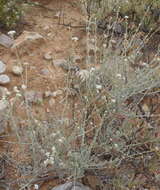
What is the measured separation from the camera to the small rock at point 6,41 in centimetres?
361

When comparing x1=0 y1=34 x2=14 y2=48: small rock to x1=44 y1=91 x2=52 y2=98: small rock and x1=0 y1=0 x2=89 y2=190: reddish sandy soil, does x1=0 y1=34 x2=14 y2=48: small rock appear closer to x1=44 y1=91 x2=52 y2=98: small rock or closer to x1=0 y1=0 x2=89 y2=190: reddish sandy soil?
x1=0 y1=0 x2=89 y2=190: reddish sandy soil

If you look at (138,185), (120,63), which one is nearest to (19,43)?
(120,63)

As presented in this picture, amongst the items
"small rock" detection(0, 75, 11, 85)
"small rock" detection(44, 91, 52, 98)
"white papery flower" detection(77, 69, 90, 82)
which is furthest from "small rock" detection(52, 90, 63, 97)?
"small rock" detection(0, 75, 11, 85)

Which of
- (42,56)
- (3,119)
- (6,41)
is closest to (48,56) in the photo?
(42,56)

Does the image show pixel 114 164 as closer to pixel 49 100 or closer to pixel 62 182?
pixel 62 182

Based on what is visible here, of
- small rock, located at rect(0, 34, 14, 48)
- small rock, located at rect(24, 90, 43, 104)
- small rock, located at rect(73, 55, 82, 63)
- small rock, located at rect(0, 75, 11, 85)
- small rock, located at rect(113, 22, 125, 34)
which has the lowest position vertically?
small rock, located at rect(24, 90, 43, 104)

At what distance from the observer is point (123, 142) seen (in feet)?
9.45

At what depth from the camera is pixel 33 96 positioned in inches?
127

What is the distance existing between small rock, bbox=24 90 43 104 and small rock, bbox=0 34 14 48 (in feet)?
1.89

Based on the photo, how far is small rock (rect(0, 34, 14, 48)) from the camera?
3613 mm

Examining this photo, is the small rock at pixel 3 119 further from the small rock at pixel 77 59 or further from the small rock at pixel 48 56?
the small rock at pixel 77 59

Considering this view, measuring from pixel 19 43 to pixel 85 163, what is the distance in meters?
1.40

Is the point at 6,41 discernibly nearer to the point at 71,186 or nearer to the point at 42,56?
the point at 42,56

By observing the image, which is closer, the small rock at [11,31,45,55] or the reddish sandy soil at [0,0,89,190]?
the reddish sandy soil at [0,0,89,190]
